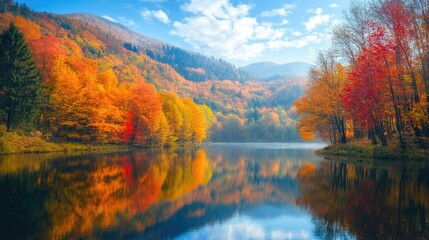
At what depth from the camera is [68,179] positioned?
49.7 ft

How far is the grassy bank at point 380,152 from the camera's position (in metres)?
22.9

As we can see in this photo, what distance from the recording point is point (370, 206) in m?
9.70

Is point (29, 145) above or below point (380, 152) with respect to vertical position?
below

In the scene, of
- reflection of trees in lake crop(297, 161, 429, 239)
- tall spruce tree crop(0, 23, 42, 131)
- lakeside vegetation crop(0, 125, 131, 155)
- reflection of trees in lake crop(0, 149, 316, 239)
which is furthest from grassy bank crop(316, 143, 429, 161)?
tall spruce tree crop(0, 23, 42, 131)

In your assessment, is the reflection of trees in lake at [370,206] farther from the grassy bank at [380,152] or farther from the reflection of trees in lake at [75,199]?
the grassy bank at [380,152]

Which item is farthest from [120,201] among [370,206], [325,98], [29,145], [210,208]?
[325,98]

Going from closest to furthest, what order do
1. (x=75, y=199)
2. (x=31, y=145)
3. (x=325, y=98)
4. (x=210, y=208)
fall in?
(x=210, y=208), (x=75, y=199), (x=31, y=145), (x=325, y=98)

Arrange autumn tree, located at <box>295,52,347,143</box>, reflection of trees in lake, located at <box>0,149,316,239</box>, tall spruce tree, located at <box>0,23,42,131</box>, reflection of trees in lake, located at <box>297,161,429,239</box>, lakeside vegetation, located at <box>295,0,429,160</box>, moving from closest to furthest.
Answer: reflection of trees in lake, located at <box>297,161,429,239</box> < reflection of trees in lake, located at <box>0,149,316,239</box> < lakeside vegetation, located at <box>295,0,429,160</box> < tall spruce tree, located at <box>0,23,42,131</box> < autumn tree, located at <box>295,52,347,143</box>

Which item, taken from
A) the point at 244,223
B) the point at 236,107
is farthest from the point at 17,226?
the point at 236,107

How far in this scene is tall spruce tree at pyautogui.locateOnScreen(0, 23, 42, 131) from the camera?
32.6m

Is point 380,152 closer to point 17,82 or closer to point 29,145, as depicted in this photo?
point 29,145

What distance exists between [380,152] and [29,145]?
1474 inches

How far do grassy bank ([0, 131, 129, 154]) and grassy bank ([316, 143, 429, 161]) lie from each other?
34.2 metres

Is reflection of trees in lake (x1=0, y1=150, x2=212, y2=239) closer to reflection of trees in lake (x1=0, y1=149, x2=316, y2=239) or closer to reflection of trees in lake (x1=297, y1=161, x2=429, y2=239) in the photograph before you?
reflection of trees in lake (x1=0, y1=149, x2=316, y2=239)
